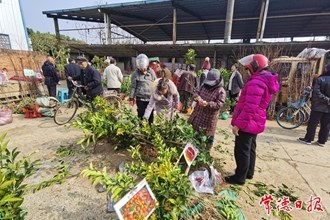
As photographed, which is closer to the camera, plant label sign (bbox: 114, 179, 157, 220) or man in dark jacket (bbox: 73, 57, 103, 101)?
plant label sign (bbox: 114, 179, 157, 220)

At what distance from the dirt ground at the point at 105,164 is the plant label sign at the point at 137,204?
0.98 metres

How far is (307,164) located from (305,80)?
351cm

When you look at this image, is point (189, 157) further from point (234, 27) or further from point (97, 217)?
point (234, 27)

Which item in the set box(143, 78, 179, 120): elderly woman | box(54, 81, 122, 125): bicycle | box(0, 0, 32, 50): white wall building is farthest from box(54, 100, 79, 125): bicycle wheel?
box(0, 0, 32, 50): white wall building

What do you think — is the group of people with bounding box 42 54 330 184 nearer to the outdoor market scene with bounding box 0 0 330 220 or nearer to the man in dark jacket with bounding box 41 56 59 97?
the outdoor market scene with bounding box 0 0 330 220

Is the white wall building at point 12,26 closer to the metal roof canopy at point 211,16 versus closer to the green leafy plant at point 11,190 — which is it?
the metal roof canopy at point 211,16

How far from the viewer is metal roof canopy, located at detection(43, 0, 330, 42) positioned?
9.06 metres

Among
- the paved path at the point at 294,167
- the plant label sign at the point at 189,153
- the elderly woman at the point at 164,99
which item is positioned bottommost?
the paved path at the point at 294,167

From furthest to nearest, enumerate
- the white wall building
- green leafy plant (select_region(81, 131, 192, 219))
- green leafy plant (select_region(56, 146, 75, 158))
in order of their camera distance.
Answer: the white wall building → green leafy plant (select_region(56, 146, 75, 158)) → green leafy plant (select_region(81, 131, 192, 219))

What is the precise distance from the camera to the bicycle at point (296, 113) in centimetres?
511

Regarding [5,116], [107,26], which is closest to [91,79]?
[5,116]

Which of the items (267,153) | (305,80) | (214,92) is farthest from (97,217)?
(305,80)

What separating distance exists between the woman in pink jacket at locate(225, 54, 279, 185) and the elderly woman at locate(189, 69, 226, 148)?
358 millimetres

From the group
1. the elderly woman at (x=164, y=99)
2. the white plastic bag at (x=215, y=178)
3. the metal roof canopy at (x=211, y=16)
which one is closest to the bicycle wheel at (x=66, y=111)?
the elderly woman at (x=164, y=99)
